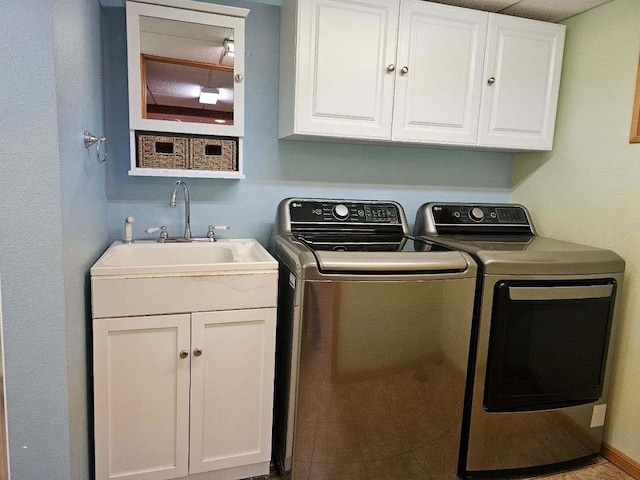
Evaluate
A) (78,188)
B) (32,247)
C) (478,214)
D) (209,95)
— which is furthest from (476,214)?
(32,247)

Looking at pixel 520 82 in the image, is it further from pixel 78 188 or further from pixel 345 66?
pixel 78 188

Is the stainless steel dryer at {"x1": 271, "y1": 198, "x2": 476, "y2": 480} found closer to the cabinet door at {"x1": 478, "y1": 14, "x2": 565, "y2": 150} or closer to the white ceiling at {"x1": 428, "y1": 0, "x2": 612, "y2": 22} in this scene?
the cabinet door at {"x1": 478, "y1": 14, "x2": 565, "y2": 150}

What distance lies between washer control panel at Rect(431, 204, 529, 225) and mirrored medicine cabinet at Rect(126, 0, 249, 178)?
107 cm

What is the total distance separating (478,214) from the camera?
2316 millimetres

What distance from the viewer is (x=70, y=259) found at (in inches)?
51.4

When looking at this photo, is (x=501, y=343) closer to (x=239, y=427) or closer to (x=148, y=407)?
(x=239, y=427)

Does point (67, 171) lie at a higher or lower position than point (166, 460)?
higher

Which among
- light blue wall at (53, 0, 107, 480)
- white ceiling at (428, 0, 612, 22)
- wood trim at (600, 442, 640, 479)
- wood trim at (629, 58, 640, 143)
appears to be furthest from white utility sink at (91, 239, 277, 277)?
wood trim at (600, 442, 640, 479)

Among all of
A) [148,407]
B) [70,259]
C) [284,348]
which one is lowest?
[148,407]

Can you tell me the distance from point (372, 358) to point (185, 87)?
1.43 metres

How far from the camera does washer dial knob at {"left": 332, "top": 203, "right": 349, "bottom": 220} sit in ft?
6.95

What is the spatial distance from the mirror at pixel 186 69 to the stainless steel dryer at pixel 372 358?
0.71 meters

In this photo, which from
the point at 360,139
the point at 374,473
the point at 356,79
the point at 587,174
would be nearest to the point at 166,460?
the point at 374,473

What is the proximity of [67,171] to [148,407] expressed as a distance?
0.90 metres
